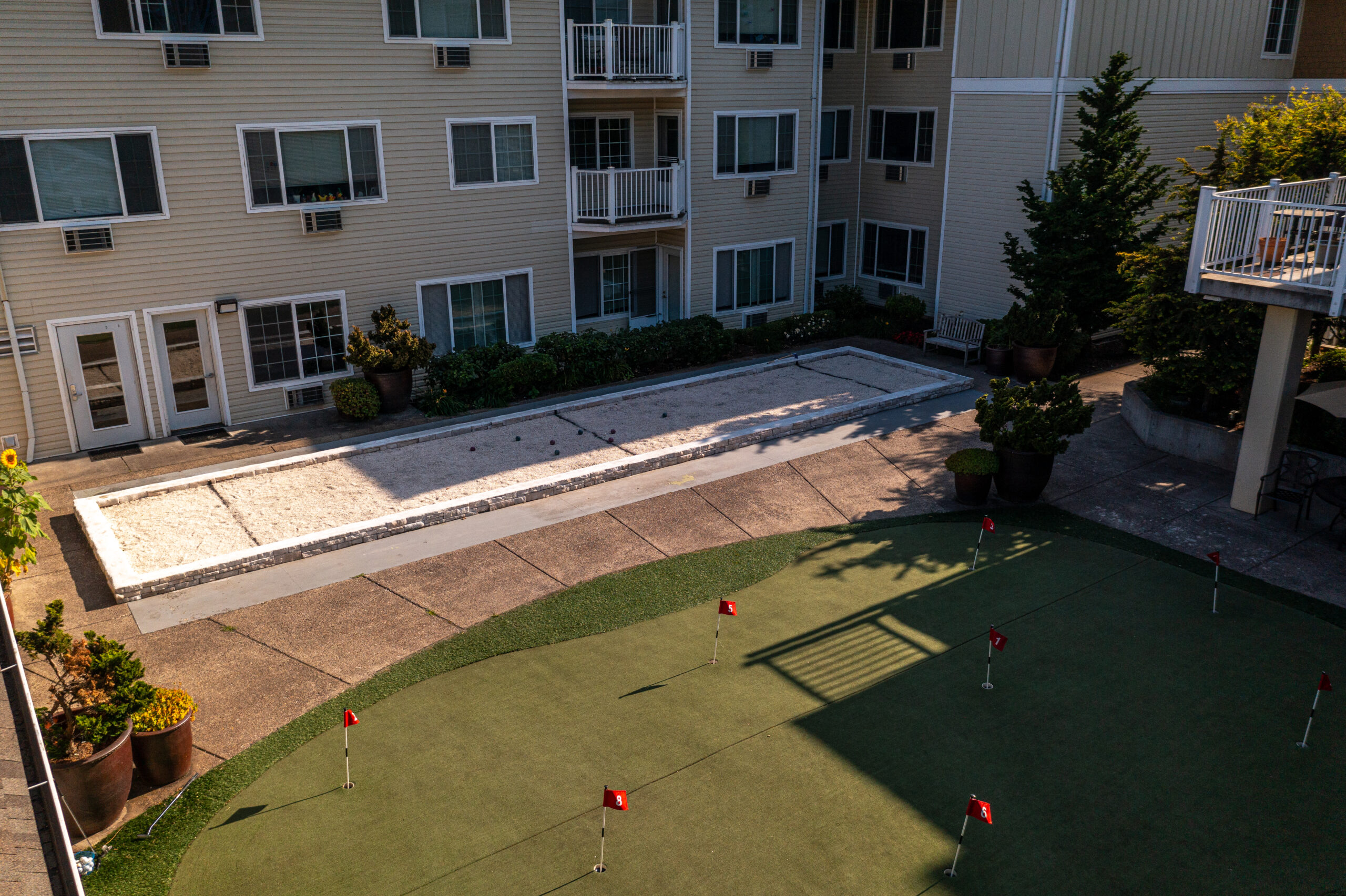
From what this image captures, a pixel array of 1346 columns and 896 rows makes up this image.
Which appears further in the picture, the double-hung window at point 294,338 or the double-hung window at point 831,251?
the double-hung window at point 831,251

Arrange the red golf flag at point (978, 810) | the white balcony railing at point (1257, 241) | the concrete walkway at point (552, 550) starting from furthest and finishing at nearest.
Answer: the white balcony railing at point (1257, 241), the concrete walkway at point (552, 550), the red golf flag at point (978, 810)

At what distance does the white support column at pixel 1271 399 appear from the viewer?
45.1 ft

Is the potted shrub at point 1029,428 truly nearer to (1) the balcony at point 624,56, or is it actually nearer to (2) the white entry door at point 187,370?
(1) the balcony at point 624,56

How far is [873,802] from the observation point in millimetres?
8930

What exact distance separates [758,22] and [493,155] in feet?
24.4

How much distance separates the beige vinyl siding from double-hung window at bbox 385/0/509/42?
0.81 feet

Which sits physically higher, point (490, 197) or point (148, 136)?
point (148, 136)

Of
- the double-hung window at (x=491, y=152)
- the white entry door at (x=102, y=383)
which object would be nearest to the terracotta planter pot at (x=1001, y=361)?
the double-hung window at (x=491, y=152)

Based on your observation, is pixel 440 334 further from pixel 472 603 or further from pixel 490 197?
pixel 472 603

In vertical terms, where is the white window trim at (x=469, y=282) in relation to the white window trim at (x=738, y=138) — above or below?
below

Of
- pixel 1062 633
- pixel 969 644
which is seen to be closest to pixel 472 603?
pixel 969 644

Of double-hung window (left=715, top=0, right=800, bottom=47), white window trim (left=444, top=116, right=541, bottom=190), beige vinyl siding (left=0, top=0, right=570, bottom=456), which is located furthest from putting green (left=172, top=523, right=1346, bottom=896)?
double-hung window (left=715, top=0, right=800, bottom=47)

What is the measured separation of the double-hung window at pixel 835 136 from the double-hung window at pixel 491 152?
9.46 m

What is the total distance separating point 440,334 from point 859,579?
37.1 ft
